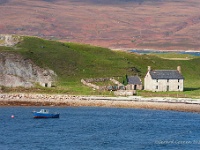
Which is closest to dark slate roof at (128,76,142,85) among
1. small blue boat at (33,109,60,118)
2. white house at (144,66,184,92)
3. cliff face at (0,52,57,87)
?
white house at (144,66,184,92)

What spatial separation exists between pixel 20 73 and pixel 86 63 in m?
17.0

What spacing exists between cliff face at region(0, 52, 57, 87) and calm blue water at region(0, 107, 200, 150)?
47.1ft

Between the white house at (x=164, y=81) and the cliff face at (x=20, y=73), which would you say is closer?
the cliff face at (x=20, y=73)

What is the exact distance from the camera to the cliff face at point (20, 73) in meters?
130

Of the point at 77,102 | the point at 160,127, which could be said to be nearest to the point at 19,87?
the point at 77,102

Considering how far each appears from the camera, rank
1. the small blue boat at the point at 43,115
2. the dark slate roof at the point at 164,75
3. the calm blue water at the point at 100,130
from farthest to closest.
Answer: the dark slate roof at the point at 164,75 < the small blue boat at the point at 43,115 < the calm blue water at the point at 100,130

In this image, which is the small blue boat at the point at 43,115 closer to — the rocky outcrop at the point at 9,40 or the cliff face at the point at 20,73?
the cliff face at the point at 20,73

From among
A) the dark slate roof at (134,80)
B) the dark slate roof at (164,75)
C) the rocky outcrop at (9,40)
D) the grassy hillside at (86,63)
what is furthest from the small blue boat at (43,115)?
the rocky outcrop at (9,40)

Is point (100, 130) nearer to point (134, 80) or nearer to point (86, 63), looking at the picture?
point (134, 80)

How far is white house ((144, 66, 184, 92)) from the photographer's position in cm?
13038

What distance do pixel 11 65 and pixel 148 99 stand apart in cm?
2679

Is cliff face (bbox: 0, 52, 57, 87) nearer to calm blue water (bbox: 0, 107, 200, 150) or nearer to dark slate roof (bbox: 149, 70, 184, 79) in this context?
calm blue water (bbox: 0, 107, 200, 150)

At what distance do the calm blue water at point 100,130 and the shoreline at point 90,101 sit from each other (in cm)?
295

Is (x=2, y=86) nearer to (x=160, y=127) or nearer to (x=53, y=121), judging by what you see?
(x=53, y=121)
